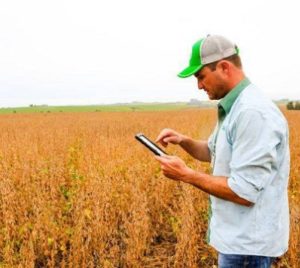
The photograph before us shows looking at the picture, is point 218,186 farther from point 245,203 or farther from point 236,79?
point 236,79

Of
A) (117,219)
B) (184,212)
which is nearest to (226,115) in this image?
(184,212)

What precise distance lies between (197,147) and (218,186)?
2.28 feet

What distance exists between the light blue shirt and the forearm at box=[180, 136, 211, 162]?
1.69 ft

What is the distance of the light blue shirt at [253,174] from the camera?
166 centimetres

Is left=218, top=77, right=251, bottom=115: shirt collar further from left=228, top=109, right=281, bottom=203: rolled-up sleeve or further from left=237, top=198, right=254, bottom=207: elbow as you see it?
left=237, top=198, right=254, bottom=207: elbow

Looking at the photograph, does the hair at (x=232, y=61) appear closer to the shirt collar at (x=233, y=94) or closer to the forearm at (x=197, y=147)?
the shirt collar at (x=233, y=94)

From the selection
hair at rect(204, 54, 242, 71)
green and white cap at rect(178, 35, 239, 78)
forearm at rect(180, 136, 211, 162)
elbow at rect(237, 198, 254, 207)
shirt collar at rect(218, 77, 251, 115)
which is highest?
green and white cap at rect(178, 35, 239, 78)

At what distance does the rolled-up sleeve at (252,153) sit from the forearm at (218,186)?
0.10ft

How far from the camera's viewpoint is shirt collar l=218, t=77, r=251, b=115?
1800 millimetres

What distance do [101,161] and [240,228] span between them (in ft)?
16.3

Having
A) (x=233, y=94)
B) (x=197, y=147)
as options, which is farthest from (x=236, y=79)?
(x=197, y=147)

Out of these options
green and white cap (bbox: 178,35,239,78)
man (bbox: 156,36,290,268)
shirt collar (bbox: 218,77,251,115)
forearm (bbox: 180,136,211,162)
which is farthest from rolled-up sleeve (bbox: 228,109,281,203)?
forearm (bbox: 180,136,211,162)

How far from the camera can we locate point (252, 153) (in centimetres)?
165

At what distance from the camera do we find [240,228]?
70.1 inches
